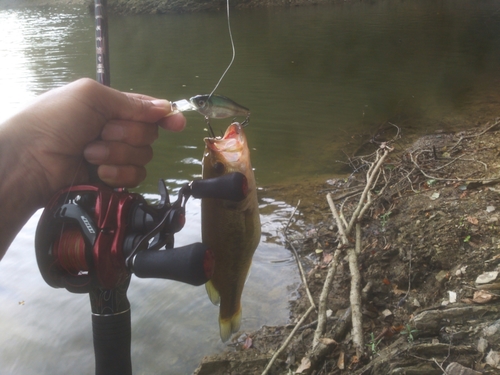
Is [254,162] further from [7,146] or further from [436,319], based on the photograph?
[7,146]

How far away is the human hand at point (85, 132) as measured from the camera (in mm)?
1965

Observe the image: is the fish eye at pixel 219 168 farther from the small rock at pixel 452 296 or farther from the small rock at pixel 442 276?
the small rock at pixel 442 276

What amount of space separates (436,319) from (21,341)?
3.00 m

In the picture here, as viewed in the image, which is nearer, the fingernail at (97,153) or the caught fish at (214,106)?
the caught fish at (214,106)

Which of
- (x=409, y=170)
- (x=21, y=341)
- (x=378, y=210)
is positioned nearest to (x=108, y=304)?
(x=21, y=341)

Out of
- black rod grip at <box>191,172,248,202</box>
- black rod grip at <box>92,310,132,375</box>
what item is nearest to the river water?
black rod grip at <box>92,310,132,375</box>

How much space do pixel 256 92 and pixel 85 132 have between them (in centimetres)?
851

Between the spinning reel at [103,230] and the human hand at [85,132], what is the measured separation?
45 cm

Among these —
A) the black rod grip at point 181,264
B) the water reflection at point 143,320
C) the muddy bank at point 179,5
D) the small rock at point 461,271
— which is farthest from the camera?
the muddy bank at point 179,5

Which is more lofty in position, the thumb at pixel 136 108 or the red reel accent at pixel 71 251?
the thumb at pixel 136 108

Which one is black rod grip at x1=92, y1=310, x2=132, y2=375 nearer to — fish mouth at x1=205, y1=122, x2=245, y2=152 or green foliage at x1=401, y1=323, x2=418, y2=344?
fish mouth at x1=205, y1=122, x2=245, y2=152

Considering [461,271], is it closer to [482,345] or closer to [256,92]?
[482,345]

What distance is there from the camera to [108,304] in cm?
176

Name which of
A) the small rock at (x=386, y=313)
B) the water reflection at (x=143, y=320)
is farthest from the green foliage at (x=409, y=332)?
the water reflection at (x=143, y=320)
